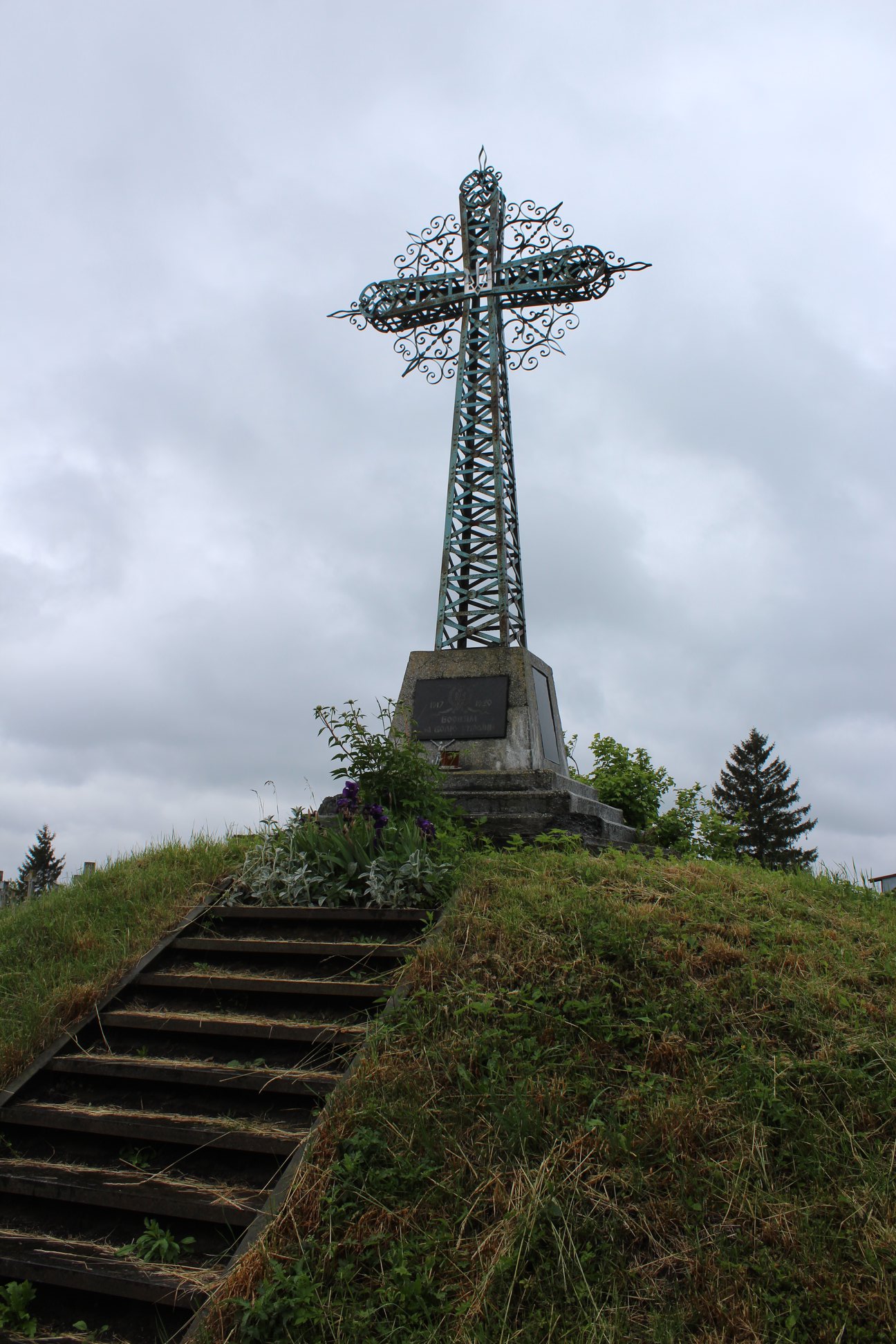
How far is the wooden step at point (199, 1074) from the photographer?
4.37m

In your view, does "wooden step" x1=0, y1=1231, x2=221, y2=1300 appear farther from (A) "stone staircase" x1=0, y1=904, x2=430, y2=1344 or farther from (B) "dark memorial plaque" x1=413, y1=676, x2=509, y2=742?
(B) "dark memorial plaque" x1=413, y1=676, x2=509, y2=742

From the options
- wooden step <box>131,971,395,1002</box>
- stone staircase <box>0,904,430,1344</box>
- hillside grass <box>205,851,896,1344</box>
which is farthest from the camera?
wooden step <box>131,971,395,1002</box>

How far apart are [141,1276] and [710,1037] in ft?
8.76

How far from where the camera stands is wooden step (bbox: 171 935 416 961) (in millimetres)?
5371

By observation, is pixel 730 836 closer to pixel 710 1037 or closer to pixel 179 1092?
pixel 710 1037

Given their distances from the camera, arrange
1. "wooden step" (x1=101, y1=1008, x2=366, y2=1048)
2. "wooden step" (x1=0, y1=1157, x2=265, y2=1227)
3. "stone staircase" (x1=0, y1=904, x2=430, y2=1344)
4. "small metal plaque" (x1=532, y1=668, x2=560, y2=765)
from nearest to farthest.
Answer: "stone staircase" (x1=0, y1=904, x2=430, y2=1344) < "wooden step" (x1=0, y1=1157, x2=265, y2=1227) < "wooden step" (x1=101, y1=1008, x2=366, y2=1048) < "small metal plaque" (x1=532, y1=668, x2=560, y2=765)

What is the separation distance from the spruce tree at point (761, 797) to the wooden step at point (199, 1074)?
26166 mm

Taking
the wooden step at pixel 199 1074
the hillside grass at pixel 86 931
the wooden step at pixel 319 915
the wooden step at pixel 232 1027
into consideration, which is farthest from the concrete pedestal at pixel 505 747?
the wooden step at pixel 199 1074

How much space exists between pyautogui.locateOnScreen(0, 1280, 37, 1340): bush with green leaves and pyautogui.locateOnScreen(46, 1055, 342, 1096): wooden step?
3.70 feet

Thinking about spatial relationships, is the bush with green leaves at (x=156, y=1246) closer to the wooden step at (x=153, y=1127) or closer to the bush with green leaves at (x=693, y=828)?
the wooden step at (x=153, y=1127)

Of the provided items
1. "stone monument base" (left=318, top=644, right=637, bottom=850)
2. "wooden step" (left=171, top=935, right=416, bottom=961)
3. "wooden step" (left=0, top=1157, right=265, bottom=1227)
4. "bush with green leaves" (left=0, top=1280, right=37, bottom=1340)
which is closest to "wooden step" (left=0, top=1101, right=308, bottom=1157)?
"wooden step" (left=0, top=1157, right=265, bottom=1227)

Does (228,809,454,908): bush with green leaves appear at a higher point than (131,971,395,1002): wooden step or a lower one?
higher

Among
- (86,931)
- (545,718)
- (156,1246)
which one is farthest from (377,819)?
(545,718)

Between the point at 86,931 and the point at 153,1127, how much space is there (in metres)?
2.42
